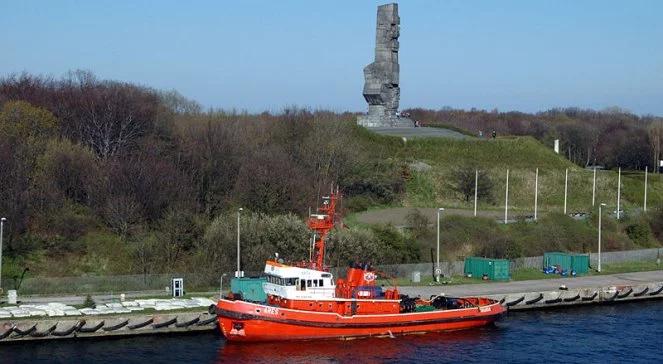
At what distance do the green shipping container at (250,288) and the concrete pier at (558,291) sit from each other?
830 cm

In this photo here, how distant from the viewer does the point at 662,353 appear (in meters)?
42.7

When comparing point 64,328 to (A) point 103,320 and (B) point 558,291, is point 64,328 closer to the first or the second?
(A) point 103,320

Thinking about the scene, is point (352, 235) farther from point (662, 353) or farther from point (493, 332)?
point (662, 353)

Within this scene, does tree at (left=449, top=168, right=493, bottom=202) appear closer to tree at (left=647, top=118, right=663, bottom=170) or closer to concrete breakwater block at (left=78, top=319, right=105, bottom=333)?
tree at (left=647, top=118, right=663, bottom=170)

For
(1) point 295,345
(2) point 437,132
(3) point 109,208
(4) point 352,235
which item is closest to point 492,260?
(4) point 352,235

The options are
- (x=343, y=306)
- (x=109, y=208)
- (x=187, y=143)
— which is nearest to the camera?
(x=343, y=306)

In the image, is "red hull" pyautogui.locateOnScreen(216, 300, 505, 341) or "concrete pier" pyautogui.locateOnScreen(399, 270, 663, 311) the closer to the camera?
"red hull" pyautogui.locateOnScreen(216, 300, 505, 341)

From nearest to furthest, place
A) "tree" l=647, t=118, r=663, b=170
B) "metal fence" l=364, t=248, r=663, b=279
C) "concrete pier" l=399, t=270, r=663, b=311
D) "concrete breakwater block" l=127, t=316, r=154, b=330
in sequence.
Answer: "concrete breakwater block" l=127, t=316, r=154, b=330
"concrete pier" l=399, t=270, r=663, b=311
"metal fence" l=364, t=248, r=663, b=279
"tree" l=647, t=118, r=663, b=170

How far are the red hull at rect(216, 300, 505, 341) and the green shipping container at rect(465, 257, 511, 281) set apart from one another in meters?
11.4

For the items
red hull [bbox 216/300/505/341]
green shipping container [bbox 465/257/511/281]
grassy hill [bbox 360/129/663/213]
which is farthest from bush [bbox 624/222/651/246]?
red hull [bbox 216/300/505/341]

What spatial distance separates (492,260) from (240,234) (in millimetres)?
14248

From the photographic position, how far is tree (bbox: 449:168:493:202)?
83.0 meters

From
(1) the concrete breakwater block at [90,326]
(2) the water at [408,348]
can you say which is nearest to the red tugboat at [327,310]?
(2) the water at [408,348]

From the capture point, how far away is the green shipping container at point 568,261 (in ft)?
203
